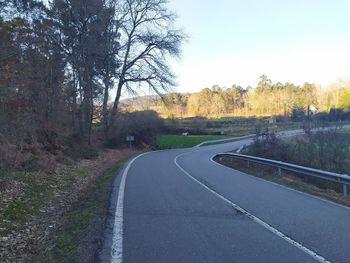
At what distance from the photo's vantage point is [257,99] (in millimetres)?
154000

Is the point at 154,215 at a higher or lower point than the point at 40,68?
lower

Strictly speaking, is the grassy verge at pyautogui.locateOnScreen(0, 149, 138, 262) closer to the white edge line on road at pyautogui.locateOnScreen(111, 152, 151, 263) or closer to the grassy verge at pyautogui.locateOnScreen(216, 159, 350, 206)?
the white edge line on road at pyautogui.locateOnScreen(111, 152, 151, 263)

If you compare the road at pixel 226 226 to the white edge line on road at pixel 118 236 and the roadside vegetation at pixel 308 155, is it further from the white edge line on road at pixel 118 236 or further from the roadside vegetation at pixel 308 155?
the roadside vegetation at pixel 308 155

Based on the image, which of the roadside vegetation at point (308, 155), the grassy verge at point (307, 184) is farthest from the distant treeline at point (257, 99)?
the grassy verge at point (307, 184)

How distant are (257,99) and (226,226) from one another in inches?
5853

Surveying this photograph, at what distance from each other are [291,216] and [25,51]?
1870 cm

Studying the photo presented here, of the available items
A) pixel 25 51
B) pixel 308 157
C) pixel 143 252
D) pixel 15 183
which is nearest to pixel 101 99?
pixel 25 51

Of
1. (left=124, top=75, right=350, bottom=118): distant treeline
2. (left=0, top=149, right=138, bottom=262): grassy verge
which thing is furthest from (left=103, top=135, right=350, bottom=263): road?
(left=124, top=75, right=350, bottom=118): distant treeline

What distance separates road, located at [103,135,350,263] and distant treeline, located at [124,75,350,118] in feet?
387

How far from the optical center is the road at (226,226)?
21.6ft

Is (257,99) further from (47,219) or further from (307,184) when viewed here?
(47,219)

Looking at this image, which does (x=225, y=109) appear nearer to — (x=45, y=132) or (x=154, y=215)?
(x=45, y=132)

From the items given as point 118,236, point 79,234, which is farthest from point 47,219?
point 118,236

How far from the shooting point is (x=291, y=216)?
9547mm
